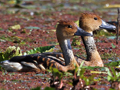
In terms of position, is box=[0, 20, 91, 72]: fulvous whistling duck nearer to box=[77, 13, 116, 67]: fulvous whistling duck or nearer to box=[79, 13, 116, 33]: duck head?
box=[77, 13, 116, 67]: fulvous whistling duck

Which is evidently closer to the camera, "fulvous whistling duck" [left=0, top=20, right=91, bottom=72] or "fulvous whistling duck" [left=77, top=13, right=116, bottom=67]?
"fulvous whistling duck" [left=0, top=20, right=91, bottom=72]

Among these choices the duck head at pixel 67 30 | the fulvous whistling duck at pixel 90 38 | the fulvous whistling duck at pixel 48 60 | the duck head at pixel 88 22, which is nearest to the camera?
the fulvous whistling duck at pixel 48 60

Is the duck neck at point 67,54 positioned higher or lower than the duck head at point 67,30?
lower

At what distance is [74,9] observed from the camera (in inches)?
708

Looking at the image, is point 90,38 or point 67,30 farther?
point 90,38

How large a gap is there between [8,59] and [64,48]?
1382 millimetres

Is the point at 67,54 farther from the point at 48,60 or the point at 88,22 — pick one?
the point at 88,22

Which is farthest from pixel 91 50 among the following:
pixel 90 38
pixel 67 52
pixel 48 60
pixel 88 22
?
pixel 48 60

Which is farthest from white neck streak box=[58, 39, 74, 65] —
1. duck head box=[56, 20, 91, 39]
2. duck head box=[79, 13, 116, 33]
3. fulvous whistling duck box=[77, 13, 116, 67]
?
duck head box=[79, 13, 116, 33]

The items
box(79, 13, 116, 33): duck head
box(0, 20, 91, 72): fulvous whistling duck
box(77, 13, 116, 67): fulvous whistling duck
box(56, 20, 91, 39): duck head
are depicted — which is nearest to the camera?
box(0, 20, 91, 72): fulvous whistling duck

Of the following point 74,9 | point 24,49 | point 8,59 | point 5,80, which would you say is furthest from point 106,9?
point 5,80

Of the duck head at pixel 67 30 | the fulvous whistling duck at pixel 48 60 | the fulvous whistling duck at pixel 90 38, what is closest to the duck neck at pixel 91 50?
the fulvous whistling duck at pixel 90 38

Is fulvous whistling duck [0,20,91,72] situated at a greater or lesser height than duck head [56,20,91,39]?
lesser

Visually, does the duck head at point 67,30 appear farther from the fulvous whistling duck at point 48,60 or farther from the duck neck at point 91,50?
the duck neck at point 91,50
